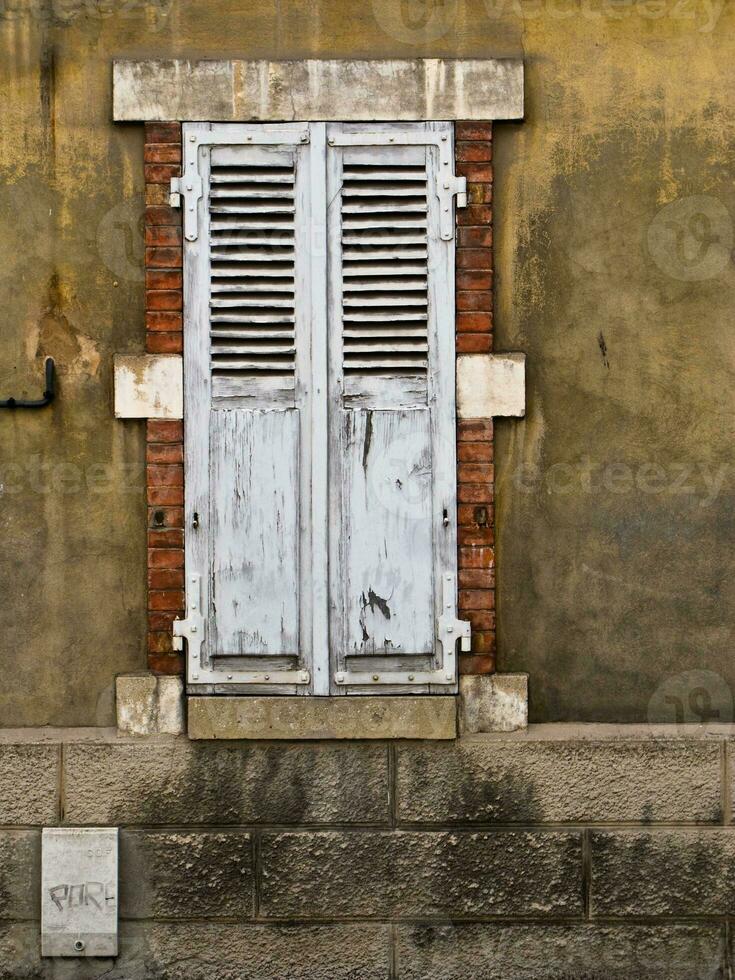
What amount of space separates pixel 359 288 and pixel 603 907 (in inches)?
109

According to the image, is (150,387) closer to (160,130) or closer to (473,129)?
(160,130)

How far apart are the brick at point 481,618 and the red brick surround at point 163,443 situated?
1.21m

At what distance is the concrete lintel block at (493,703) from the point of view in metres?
4.58

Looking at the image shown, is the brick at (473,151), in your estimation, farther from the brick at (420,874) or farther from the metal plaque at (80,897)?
the metal plaque at (80,897)

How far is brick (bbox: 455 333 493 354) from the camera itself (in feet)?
15.1

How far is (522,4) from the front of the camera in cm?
466

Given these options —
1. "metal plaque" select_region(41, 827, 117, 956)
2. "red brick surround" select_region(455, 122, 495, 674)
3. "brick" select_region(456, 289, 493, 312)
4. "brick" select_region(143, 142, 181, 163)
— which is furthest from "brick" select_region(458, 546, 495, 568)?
"brick" select_region(143, 142, 181, 163)

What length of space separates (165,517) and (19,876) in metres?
1.60

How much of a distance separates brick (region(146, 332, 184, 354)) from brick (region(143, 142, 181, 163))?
0.73m

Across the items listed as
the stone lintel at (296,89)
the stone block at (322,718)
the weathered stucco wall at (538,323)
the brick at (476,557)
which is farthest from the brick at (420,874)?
the stone lintel at (296,89)

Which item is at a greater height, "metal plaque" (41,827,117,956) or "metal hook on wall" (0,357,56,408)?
"metal hook on wall" (0,357,56,408)

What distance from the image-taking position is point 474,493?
461 centimetres

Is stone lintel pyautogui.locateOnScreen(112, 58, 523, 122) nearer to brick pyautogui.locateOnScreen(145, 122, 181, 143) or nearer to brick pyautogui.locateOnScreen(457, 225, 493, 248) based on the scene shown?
brick pyautogui.locateOnScreen(145, 122, 181, 143)

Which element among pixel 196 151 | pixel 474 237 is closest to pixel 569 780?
pixel 474 237
